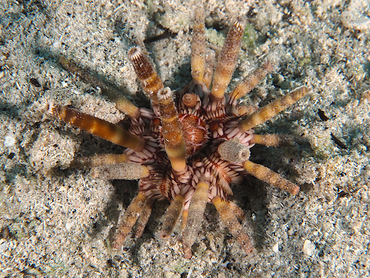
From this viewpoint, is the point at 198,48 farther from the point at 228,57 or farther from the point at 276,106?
the point at 276,106

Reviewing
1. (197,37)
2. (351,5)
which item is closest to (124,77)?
(197,37)

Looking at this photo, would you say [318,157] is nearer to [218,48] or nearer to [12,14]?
[218,48]

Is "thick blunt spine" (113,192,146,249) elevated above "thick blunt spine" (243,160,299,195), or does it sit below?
below

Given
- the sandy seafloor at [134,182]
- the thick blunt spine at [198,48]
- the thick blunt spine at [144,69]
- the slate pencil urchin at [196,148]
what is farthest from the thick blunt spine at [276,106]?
the thick blunt spine at [144,69]

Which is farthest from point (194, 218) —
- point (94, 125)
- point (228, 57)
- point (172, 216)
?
point (228, 57)

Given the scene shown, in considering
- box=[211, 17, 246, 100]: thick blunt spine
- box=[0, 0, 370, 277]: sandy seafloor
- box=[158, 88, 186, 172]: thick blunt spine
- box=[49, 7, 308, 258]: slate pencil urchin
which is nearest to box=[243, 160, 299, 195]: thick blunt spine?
box=[49, 7, 308, 258]: slate pencil urchin

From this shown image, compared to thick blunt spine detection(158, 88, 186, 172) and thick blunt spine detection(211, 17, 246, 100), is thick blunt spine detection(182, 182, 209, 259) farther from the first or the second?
thick blunt spine detection(211, 17, 246, 100)

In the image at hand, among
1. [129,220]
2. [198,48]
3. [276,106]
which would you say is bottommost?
[129,220]
